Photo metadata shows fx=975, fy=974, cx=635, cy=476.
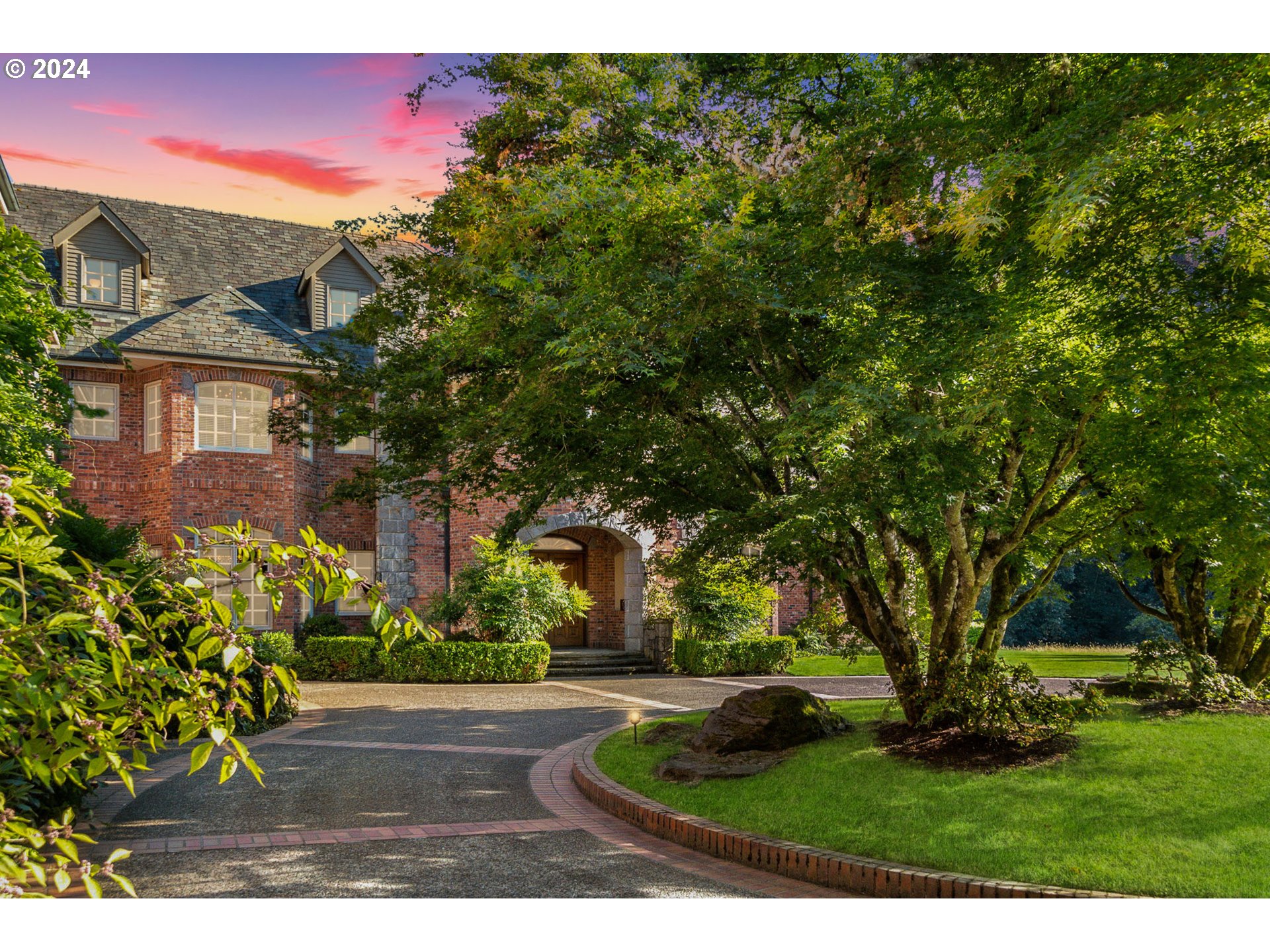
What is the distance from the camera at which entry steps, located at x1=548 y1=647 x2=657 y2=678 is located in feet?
70.4

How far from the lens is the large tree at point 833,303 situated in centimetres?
696

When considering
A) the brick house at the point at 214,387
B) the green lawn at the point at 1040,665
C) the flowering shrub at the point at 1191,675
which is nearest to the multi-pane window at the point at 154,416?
the brick house at the point at 214,387

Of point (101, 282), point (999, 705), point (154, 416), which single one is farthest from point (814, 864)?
point (101, 282)

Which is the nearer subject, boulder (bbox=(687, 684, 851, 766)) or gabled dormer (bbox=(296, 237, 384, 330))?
boulder (bbox=(687, 684, 851, 766))

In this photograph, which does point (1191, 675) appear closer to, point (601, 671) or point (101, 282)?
point (601, 671)

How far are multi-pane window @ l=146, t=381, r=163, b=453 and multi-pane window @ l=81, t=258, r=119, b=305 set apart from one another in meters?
2.35

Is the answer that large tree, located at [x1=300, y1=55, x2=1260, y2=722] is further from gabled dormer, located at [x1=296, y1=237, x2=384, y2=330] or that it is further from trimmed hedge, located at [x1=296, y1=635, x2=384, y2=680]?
gabled dormer, located at [x1=296, y1=237, x2=384, y2=330]

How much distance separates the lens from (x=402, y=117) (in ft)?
35.2

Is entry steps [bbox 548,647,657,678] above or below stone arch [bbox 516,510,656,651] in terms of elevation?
below

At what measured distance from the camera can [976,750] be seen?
27.5 feet

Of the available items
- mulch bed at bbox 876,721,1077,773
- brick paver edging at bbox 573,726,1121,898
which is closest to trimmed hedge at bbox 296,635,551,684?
brick paver edging at bbox 573,726,1121,898

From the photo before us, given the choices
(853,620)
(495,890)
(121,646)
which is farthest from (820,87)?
(121,646)

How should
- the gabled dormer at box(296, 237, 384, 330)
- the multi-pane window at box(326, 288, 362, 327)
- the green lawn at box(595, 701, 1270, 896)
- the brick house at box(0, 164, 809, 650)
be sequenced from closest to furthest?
1. the green lawn at box(595, 701, 1270, 896)
2. the brick house at box(0, 164, 809, 650)
3. the gabled dormer at box(296, 237, 384, 330)
4. the multi-pane window at box(326, 288, 362, 327)

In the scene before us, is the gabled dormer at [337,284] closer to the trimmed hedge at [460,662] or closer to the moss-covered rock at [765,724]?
the trimmed hedge at [460,662]
